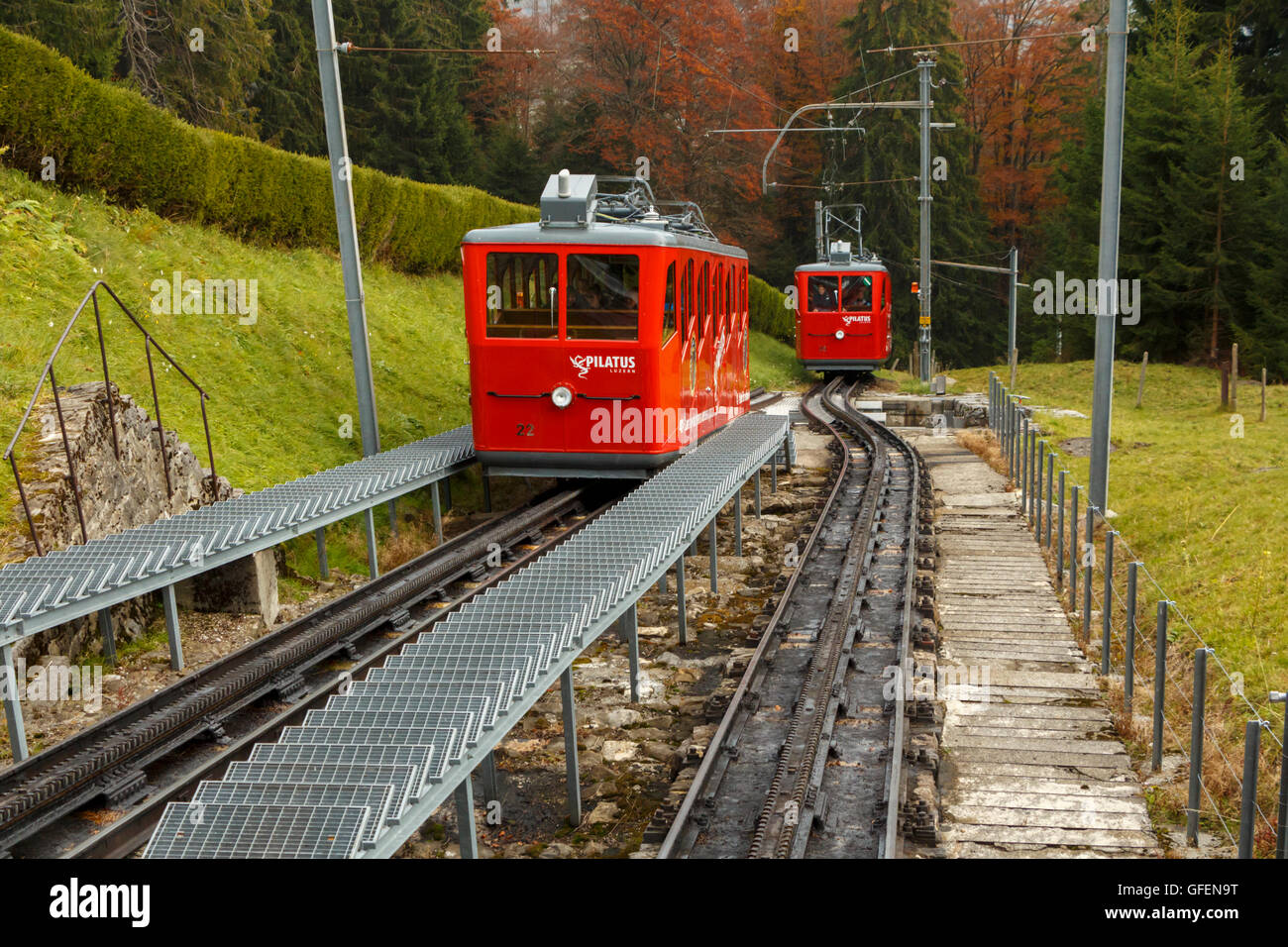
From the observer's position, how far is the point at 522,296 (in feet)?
42.2

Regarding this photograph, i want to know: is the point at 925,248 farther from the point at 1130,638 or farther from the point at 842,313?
the point at 1130,638

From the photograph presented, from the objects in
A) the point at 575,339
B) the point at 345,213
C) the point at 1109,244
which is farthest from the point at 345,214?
the point at 1109,244

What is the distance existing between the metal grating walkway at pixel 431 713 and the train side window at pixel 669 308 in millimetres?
3426

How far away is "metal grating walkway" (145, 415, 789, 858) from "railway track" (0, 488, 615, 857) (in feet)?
4.18

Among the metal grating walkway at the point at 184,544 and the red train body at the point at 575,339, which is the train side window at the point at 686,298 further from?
the metal grating walkway at the point at 184,544

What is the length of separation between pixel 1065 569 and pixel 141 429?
30.7 feet

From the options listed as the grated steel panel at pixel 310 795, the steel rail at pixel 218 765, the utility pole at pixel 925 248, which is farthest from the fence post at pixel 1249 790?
the utility pole at pixel 925 248

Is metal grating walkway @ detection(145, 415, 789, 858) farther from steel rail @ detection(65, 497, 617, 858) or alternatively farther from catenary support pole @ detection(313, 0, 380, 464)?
catenary support pole @ detection(313, 0, 380, 464)

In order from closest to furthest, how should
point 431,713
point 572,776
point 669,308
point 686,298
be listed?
point 431,713 < point 572,776 < point 669,308 < point 686,298

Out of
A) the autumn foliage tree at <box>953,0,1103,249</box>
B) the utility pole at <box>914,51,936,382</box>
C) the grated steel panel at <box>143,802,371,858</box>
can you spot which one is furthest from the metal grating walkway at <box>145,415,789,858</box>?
the autumn foliage tree at <box>953,0,1103,249</box>

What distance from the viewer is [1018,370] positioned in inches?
1320

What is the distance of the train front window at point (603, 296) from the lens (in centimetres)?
1255

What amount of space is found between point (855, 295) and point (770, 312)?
15272 mm

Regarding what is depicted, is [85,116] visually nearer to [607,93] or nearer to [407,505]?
[407,505]
